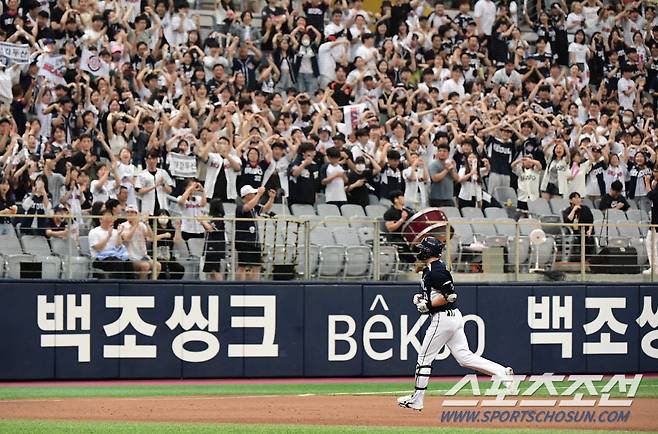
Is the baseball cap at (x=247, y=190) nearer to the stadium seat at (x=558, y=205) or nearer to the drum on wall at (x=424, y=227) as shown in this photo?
the drum on wall at (x=424, y=227)

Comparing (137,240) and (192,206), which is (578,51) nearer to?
(192,206)

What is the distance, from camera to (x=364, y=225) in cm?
1981

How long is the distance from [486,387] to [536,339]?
2.96 m

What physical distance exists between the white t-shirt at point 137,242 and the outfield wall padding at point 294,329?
0.49 meters

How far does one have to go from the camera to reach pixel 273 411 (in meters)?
14.6

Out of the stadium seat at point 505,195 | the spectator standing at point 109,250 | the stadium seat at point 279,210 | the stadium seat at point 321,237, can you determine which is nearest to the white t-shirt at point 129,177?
the spectator standing at point 109,250

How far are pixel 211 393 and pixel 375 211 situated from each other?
16.9ft

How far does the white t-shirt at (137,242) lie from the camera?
1805 centimetres

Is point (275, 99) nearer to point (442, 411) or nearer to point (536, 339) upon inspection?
point (536, 339)

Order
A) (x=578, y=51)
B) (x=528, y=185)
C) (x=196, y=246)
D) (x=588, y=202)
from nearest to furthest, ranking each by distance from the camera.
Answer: (x=196, y=246) < (x=528, y=185) < (x=588, y=202) < (x=578, y=51)

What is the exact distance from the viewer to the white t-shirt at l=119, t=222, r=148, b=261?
59.2 ft

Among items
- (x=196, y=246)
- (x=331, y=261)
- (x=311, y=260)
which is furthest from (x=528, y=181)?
(x=196, y=246)

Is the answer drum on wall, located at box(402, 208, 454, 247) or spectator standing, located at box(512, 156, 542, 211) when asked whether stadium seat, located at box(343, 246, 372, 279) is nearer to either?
drum on wall, located at box(402, 208, 454, 247)

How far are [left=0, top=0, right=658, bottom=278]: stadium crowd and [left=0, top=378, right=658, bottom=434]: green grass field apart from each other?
2114 mm
